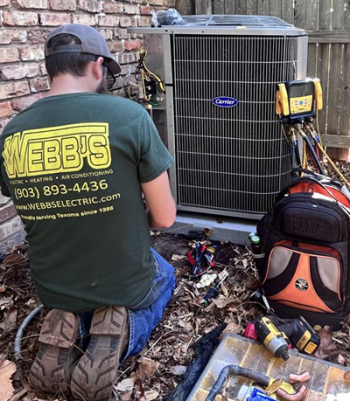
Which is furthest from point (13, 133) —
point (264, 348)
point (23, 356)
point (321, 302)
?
point (321, 302)

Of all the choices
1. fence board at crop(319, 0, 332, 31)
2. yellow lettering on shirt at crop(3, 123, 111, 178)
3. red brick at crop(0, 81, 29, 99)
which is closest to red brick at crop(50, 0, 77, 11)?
red brick at crop(0, 81, 29, 99)

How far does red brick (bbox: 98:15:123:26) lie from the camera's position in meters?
3.16

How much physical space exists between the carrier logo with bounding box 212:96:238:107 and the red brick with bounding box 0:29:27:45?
1.16 meters

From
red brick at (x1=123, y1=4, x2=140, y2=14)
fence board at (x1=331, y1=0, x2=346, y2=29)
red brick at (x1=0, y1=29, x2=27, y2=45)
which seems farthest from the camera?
fence board at (x1=331, y1=0, x2=346, y2=29)

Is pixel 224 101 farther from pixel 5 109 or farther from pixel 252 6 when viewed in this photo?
pixel 252 6

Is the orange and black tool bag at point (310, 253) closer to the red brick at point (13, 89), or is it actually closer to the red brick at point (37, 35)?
the red brick at point (13, 89)

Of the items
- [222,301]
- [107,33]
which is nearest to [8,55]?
[107,33]

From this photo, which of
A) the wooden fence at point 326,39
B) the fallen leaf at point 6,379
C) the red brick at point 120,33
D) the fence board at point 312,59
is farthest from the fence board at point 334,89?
the fallen leaf at point 6,379

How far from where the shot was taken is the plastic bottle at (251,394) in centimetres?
156

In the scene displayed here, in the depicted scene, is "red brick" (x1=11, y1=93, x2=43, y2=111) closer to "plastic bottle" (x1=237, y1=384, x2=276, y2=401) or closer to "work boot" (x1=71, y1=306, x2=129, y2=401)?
"work boot" (x1=71, y1=306, x2=129, y2=401)

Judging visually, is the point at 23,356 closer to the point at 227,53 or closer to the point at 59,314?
the point at 59,314

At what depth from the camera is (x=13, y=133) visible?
5.36ft

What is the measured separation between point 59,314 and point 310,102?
5.51ft

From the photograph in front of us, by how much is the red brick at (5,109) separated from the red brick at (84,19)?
819 millimetres
